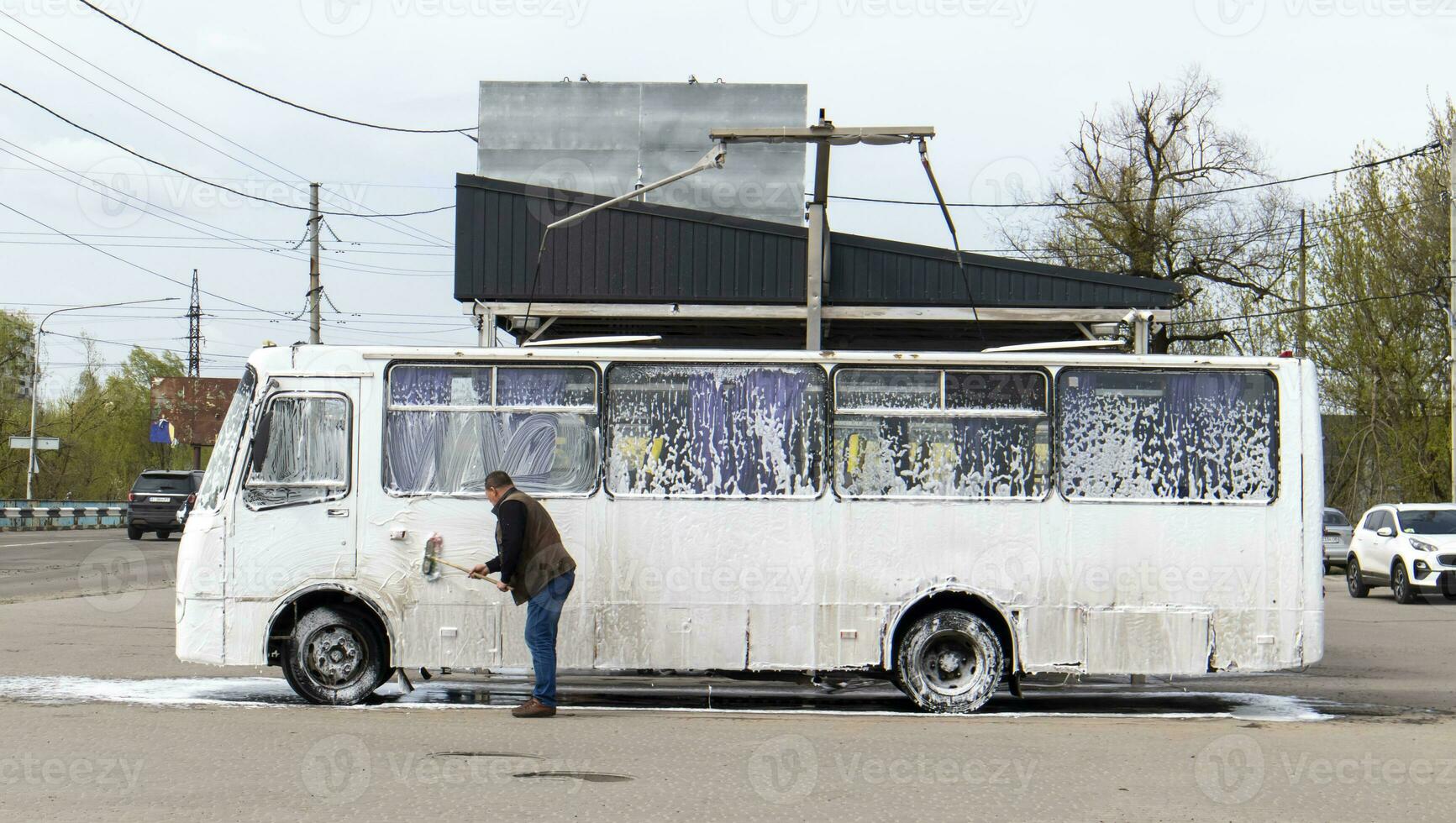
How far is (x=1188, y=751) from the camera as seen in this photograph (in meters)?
8.89

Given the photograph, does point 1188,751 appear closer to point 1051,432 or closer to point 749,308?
point 1051,432

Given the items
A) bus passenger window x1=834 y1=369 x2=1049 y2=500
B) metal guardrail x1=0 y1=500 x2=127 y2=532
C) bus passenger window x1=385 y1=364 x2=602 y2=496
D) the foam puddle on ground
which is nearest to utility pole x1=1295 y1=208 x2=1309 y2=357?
the foam puddle on ground

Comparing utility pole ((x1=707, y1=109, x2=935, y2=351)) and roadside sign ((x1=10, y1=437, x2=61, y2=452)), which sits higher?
utility pole ((x1=707, y1=109, x2=935, y2=351))

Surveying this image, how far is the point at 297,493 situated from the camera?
1055 cm

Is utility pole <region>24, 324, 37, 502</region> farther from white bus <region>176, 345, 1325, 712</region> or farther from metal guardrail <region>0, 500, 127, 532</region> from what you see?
white bus <region>176, 345, 1325, 712</region>

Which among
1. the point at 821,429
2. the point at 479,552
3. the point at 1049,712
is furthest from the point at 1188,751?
the point at 479,552

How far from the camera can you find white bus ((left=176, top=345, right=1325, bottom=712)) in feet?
34.3

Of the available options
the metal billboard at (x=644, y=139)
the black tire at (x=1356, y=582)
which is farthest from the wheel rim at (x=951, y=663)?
the metal billboard at (x=644, y=139)

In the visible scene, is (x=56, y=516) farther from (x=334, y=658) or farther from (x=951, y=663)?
(x=951, y=663)

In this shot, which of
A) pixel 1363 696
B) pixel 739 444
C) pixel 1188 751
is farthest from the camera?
pixel 1363 696

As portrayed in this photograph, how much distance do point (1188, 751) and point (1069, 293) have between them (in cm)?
1265

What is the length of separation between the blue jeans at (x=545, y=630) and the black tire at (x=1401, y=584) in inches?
757

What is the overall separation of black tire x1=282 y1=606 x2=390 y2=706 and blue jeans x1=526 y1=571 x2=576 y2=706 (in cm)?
133

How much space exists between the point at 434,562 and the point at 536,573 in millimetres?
1032
